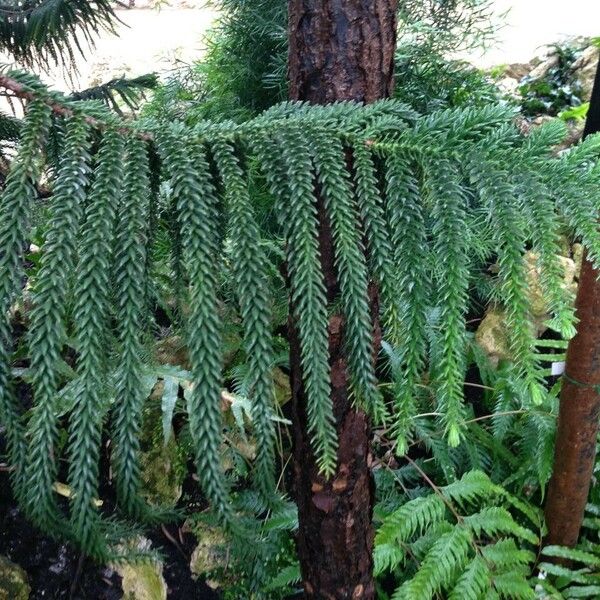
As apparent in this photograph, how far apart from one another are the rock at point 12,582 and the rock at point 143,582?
0.83ft

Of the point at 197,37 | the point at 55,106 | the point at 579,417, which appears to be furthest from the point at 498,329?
the point at 197,37

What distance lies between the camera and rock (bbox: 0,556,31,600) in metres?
1.59

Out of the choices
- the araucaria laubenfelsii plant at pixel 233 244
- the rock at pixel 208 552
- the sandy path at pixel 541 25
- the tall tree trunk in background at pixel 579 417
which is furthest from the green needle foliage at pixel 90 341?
the sandy path at pixel 541 25

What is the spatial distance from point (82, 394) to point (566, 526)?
1677mm

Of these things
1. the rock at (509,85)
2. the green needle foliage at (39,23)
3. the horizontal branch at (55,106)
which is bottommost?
the rock at (509,85)

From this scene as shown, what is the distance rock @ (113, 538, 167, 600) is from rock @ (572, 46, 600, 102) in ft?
14.5

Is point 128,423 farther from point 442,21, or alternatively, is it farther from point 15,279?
point 442,21

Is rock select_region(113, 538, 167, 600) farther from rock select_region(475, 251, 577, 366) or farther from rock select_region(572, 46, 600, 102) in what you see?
rock select_region(572, 46, 600, 102)

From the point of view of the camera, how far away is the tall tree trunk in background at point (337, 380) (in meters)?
0.85

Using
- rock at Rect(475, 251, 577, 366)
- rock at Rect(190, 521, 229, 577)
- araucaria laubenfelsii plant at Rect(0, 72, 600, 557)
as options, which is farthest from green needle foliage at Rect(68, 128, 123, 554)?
rock at Rect(475, 251, 577, 366)

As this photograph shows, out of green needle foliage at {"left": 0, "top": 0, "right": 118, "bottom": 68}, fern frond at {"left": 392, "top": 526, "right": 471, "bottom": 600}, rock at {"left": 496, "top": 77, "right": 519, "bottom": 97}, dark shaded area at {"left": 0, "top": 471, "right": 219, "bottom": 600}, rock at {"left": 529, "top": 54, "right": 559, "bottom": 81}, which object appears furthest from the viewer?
rock at {"left": 529, "top": 54, "right": 559, "bottom": 81}

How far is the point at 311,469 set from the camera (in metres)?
1.05

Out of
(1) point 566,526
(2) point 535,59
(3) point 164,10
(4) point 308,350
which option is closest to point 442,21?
(2) point 535,59

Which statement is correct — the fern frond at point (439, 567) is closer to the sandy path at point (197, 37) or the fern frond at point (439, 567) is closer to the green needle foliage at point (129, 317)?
the green needle foliage at point (129, 317)
